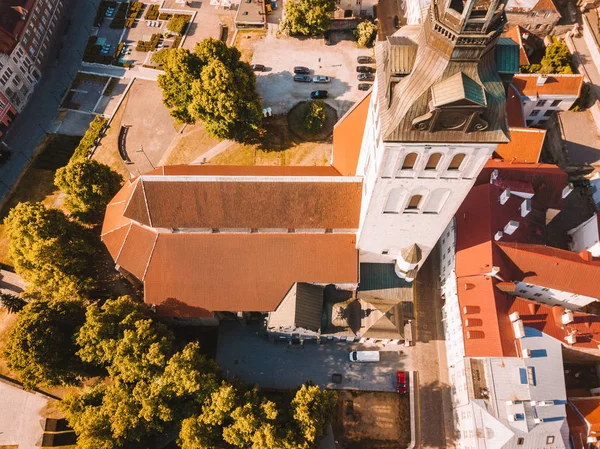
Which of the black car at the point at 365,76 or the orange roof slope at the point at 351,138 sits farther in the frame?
the black car at the point at 365,76

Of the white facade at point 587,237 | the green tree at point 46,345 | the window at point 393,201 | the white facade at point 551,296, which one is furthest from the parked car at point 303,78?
the green tree at point 46,345

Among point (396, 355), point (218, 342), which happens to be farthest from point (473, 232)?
point (218, 342)

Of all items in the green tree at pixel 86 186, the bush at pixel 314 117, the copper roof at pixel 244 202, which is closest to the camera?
the copper roof at pixel 244 202

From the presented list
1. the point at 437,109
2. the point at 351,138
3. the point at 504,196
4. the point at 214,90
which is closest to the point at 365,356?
the point at 504,196

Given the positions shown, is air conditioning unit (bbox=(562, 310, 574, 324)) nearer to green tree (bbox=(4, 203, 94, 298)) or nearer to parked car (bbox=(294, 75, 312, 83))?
parked car (bbox=(294, 75, 312, 83))

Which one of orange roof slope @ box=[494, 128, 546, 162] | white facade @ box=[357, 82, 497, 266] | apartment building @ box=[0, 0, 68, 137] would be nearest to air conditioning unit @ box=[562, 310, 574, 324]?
white facade @ box=[357, 82, 497, 266]

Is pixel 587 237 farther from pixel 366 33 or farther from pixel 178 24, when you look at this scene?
pixel 178 24

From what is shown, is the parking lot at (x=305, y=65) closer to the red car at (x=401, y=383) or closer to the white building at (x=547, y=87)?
the white building at (x=547, y=87)

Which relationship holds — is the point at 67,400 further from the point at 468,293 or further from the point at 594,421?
the point at 594,421
